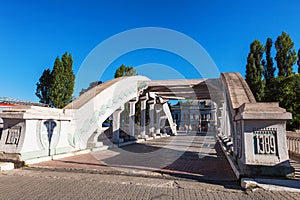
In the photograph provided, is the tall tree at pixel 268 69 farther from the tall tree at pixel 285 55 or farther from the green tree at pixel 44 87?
the green tree at pixel 44 87

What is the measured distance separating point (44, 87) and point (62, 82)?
387 cm

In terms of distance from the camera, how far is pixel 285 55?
23.0m

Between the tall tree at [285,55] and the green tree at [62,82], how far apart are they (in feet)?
77.8

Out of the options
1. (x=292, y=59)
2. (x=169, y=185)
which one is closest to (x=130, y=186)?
(x=169, y=185)

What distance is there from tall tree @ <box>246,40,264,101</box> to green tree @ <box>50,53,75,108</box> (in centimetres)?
2011

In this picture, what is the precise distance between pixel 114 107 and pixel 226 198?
782cm

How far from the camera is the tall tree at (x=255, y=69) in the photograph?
72.9 feet

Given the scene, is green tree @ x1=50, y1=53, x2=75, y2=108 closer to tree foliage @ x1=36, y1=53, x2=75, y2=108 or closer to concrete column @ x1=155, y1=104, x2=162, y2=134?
tree foliage @ x1=36, y1=53, x2=75, y2=108

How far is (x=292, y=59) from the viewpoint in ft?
74.7

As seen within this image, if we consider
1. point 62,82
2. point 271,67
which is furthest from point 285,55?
point 62,82

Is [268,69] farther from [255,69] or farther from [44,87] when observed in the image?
[44,87]

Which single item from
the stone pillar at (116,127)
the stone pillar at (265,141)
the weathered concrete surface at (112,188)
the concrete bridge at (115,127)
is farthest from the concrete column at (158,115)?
the stone pillar at (265,141)

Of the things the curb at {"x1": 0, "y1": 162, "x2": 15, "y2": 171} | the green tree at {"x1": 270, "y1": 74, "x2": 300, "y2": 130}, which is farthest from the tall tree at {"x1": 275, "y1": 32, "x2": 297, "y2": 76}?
the curb at {"x1": 0, "y1": 162, "x2": 15, "y2": 171}

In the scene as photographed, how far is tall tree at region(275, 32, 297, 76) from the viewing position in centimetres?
2281
